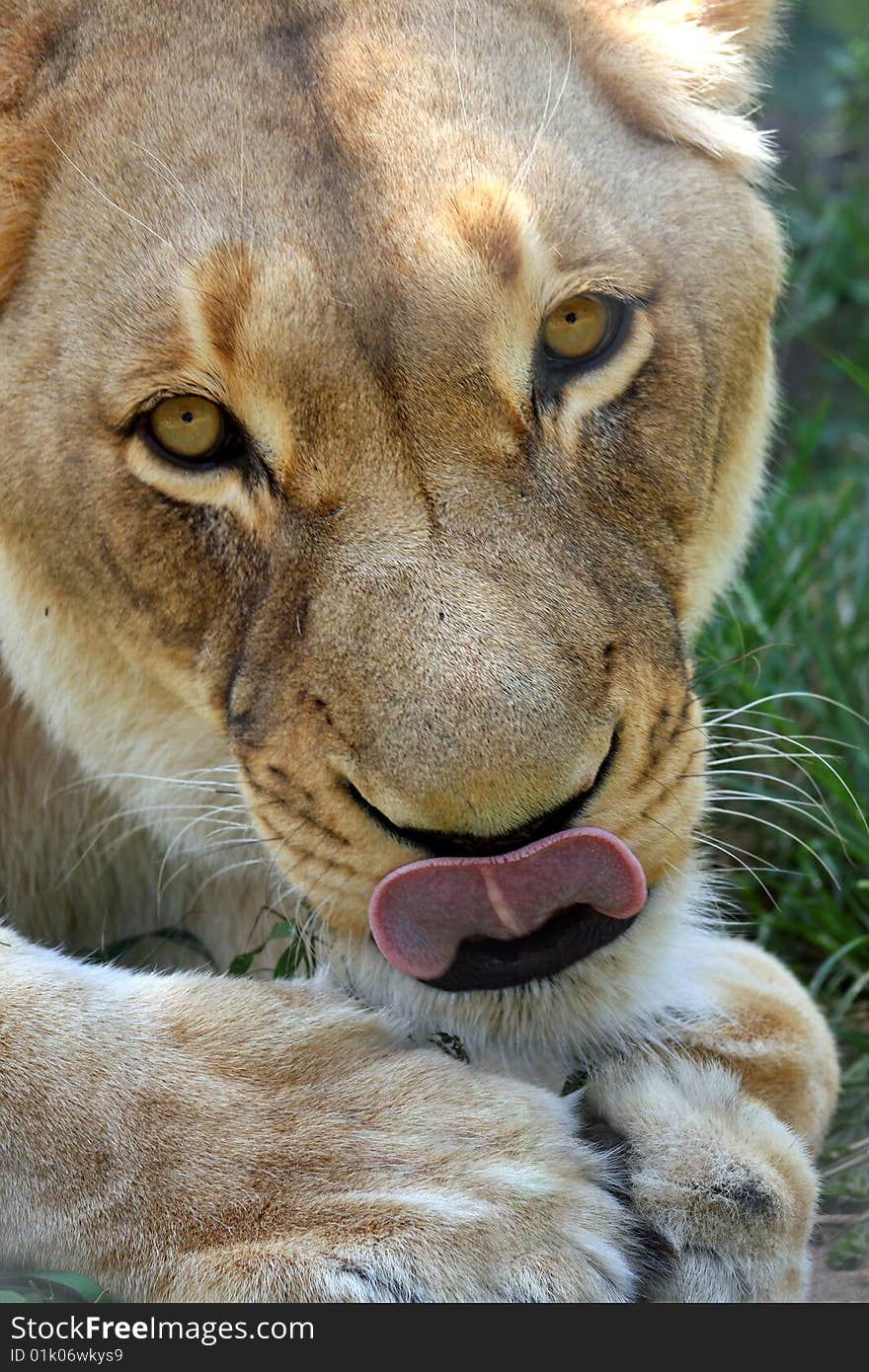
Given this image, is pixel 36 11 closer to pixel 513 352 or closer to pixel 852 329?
pixel 513 352

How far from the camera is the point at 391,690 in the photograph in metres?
2.24

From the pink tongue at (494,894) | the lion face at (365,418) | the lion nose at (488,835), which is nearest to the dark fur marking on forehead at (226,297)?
the lion face at (365,418)

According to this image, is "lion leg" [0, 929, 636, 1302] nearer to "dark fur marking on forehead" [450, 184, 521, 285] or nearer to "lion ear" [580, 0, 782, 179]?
"dark fur marking on forehead" [450, 184, 521, 285]

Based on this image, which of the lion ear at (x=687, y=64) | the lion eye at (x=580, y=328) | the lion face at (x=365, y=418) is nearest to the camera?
the lion face at (x=365, y=418)

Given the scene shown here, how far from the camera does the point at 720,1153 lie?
235 cm

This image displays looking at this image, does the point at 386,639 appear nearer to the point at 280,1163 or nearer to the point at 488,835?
the point at 488,835

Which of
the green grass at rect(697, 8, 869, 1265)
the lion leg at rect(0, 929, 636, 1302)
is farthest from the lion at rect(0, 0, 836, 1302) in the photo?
the green grass at rect(697, 8, 869, 1265)

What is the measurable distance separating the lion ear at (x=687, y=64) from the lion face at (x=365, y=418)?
1.5 inches

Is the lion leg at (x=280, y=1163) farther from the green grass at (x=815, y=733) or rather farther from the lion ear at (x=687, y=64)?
the lion ear at (x=687, y=64)

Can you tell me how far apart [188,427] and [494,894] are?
0.82 meters

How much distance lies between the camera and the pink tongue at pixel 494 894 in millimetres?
2154

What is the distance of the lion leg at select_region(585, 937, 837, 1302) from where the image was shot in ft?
7.54

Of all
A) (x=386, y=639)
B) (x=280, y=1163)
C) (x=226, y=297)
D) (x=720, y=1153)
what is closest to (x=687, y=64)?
(x=226, y=297)
